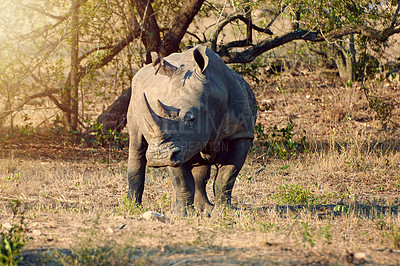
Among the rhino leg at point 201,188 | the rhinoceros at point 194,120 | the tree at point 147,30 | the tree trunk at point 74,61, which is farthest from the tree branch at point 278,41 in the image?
the rhino leg at point 201,188

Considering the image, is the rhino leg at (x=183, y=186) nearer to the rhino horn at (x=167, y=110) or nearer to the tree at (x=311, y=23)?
the rhino horn at (x=167, y=110)

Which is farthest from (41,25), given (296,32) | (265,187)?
(265,187)

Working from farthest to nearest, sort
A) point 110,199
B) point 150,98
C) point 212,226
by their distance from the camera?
1. point 110,199
2. point 150,98
3. point 212,226

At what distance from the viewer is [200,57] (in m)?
5.41

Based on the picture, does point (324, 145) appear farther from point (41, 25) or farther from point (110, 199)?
point (41, 25)

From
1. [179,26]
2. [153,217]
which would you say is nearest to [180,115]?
[153,217]

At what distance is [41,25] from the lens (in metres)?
11.1

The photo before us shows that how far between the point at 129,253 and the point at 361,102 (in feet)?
35.8

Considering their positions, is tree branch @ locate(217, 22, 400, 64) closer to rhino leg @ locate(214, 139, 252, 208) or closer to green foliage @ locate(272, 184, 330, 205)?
green foliage @ locate(272, 184, 330, 205)

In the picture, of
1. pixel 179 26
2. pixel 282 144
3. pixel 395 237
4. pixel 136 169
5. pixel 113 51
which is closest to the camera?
pixel 395 237

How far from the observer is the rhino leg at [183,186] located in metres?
5.76

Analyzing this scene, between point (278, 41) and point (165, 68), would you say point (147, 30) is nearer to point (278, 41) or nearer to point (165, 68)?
point (278, 41)

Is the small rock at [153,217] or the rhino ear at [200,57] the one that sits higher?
the rhino ear at [200,57]

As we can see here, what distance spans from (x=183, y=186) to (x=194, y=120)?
3.55 ft
